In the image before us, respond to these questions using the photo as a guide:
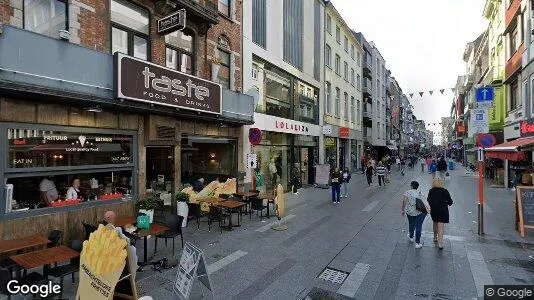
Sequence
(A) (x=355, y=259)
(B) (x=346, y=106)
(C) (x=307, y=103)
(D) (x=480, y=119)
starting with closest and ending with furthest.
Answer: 1. (A) (x=355, y=259)
2. (D) (x=480, y=119)
3. (C) (x=307, y=103)
4. (B) (x=346, y=106)

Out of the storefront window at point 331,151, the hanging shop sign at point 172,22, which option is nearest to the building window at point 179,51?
the hanging shop sign at point 172,22

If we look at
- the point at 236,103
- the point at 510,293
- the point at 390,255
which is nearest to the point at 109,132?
Answer: the point at 236,103

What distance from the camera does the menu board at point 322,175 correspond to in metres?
21.8

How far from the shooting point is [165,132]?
11.0 m

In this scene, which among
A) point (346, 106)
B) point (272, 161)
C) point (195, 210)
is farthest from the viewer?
point (346, 106)

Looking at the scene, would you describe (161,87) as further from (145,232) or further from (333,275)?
(333,275)

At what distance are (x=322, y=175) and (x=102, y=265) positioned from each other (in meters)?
18.5

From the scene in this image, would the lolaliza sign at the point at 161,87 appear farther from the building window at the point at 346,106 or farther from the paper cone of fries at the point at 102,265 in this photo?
the building window at the point at 346,106

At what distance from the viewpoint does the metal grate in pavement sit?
21.5 ft

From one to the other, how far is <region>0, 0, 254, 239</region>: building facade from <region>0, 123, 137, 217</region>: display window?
0.03 m

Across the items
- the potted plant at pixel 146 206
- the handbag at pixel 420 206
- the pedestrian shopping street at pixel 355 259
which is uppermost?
the handbag at pixel 420 206

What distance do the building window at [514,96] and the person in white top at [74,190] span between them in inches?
937
